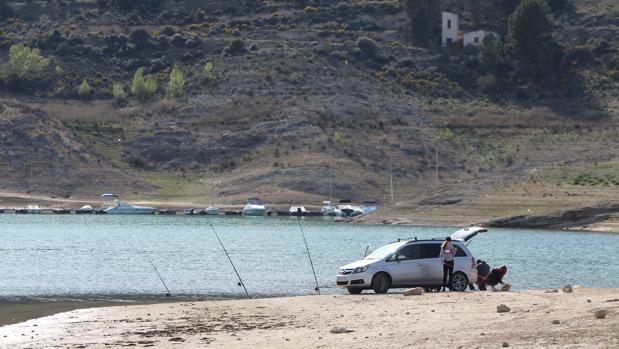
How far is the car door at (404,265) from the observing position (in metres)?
39.6

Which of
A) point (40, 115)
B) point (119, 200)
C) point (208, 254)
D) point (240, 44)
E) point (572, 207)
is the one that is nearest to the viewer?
point (208, 254)

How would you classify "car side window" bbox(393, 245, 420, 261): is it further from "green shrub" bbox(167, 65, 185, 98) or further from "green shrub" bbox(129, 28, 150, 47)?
"green shrub" bbox(129, 28, 150, 47)

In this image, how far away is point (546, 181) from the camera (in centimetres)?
11075

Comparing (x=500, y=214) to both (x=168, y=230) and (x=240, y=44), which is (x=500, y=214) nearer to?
(x=168, y=230)

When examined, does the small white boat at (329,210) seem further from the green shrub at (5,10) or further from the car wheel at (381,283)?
the car wheel at (381,283)

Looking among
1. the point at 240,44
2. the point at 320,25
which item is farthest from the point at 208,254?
the point at 320,25

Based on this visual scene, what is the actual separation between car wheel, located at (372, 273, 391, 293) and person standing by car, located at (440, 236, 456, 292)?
1.68m

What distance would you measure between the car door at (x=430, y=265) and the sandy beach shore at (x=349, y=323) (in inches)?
101

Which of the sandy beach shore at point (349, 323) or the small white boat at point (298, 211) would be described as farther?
the small white boat at point (298, 211)

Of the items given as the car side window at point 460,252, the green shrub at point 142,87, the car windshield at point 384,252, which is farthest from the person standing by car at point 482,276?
the green shrub at point 142,87

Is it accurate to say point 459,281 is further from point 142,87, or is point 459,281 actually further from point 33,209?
point 142,87

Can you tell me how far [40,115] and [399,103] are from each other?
37.8m

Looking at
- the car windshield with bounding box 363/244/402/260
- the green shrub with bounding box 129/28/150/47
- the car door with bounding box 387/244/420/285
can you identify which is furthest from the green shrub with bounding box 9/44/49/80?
the car door with bounding box 387/244/420/285

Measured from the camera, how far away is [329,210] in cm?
A: 12012
